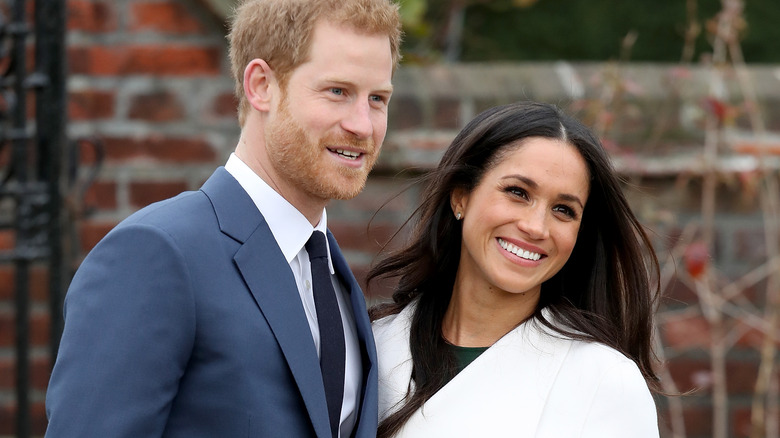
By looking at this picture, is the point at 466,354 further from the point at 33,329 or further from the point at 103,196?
the point at 33,329

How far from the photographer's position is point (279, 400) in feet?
7.23

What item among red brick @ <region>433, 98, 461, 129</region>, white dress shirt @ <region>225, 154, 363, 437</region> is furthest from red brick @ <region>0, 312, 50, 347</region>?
white dress shirt @ <region>225, 154, 363, 437</region>

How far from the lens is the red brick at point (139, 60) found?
381 cm

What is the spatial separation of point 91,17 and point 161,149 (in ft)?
1.67

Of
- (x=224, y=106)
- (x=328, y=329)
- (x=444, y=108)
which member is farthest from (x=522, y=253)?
(x=224, y=106)

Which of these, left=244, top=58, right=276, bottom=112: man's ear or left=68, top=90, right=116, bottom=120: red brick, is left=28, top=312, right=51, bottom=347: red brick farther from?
left=244, top=58, right=276, bottom=112: man's ear

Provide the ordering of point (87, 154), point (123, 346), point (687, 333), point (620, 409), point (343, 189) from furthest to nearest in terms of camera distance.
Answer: point (687, 333)
point (87, 154)
point (620, 409)
point (343, 189)
point (123, 346)

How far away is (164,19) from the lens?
3.82m

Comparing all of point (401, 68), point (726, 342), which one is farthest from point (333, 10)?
point (726, 342)

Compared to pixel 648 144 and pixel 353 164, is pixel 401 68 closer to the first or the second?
pixel 648 144

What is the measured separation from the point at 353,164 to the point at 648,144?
6.85 ft

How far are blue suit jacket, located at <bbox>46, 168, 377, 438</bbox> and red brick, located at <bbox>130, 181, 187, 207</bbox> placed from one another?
1.53 metres

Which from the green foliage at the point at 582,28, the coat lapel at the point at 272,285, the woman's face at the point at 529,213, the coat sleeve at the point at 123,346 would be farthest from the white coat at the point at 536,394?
the green foliage at the point at 582,28

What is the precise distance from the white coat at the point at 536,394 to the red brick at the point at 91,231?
4.86ft
